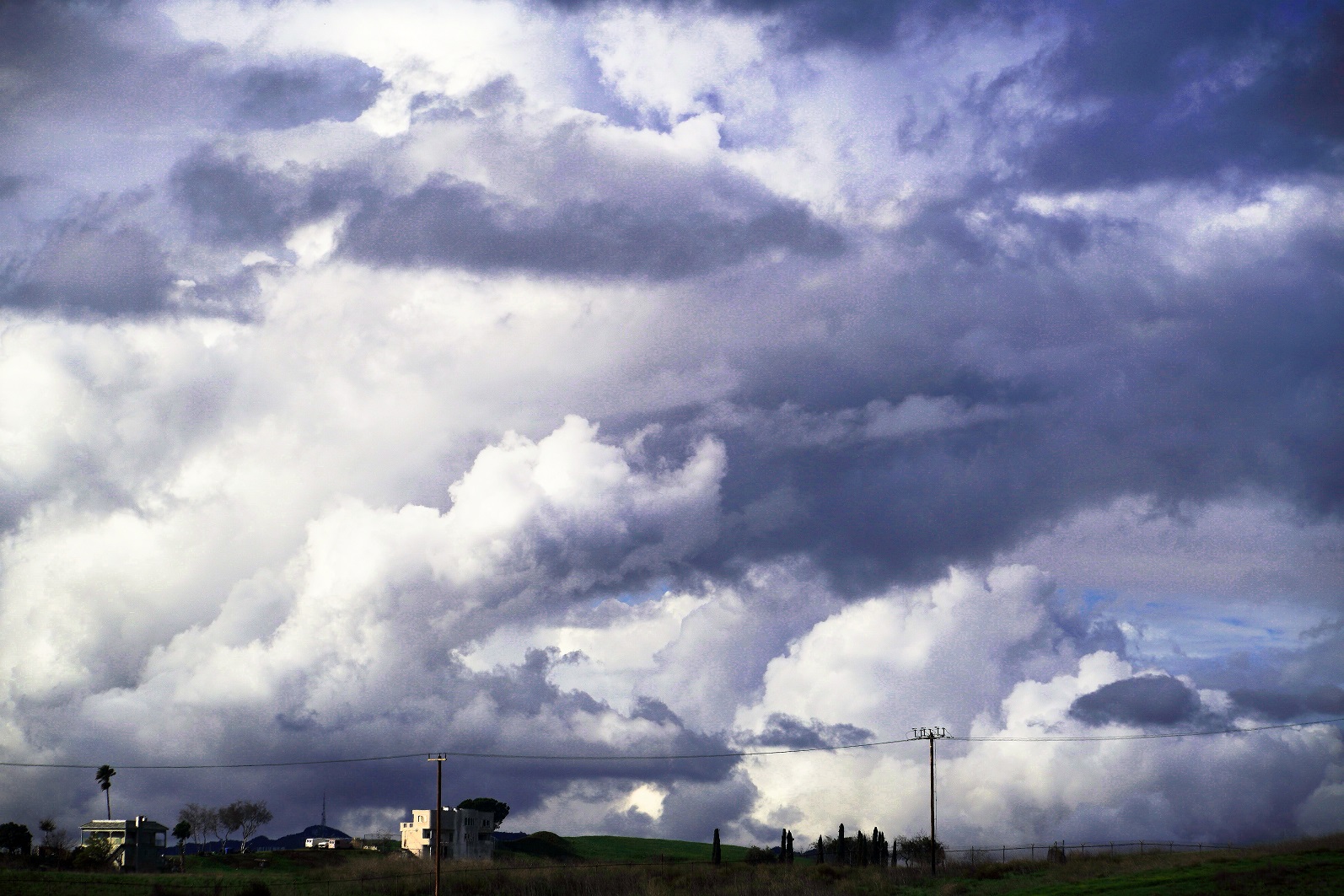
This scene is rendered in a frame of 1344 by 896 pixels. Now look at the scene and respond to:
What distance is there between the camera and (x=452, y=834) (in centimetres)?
18012

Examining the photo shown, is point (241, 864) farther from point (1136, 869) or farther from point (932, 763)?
point (1136, 869)

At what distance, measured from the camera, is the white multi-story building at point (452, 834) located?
178 meters

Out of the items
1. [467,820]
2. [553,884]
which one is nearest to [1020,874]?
[553,884]

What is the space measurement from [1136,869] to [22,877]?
101261 mm

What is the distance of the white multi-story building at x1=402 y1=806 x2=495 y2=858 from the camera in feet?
583

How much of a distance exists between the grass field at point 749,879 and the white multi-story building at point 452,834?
1302 inches

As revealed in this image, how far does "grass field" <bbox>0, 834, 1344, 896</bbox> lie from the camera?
9119 centimetres

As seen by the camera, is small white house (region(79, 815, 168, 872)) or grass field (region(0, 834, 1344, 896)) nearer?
grass field (region(0, 834, 1344, 896))

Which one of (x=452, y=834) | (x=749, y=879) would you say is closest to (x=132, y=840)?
(x=452, y=834)

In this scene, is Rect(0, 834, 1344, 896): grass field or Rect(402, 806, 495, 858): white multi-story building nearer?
Rect(0, 834, 1344, 896): grass field

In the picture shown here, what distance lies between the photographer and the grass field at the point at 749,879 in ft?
299

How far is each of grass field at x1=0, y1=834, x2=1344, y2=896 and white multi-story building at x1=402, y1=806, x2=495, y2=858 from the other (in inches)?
1302

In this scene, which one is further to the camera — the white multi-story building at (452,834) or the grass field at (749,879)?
the white multi-story building at (452,834)

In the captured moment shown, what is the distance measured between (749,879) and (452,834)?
7201cm
